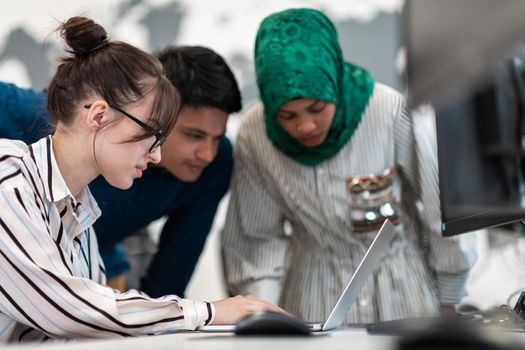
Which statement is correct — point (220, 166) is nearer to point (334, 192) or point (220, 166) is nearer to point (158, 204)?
point (158, 204)

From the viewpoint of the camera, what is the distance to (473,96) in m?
1.04

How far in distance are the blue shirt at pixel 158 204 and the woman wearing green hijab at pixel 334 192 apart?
13 cm

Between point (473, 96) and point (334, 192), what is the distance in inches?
41.2

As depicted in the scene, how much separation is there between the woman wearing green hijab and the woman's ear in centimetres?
60

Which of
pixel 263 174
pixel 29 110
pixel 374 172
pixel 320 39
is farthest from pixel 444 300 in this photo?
pixel 29 110

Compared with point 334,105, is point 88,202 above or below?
below

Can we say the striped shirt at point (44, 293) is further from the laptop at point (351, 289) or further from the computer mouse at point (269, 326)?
the computer mouse at point (269, 326)

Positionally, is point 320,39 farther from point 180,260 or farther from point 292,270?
point 180,260

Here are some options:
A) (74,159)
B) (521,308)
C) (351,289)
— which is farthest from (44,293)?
(521,308)

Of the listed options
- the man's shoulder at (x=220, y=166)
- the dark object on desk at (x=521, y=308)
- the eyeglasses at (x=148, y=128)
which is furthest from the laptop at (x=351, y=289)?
the man's shoulder at (x=220, y=166)

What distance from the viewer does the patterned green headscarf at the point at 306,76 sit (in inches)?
75.4

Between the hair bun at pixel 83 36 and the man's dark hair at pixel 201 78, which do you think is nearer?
the hair bun at pixel 83 36

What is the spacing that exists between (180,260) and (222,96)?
57 centimetres

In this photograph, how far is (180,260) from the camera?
2350 mm
